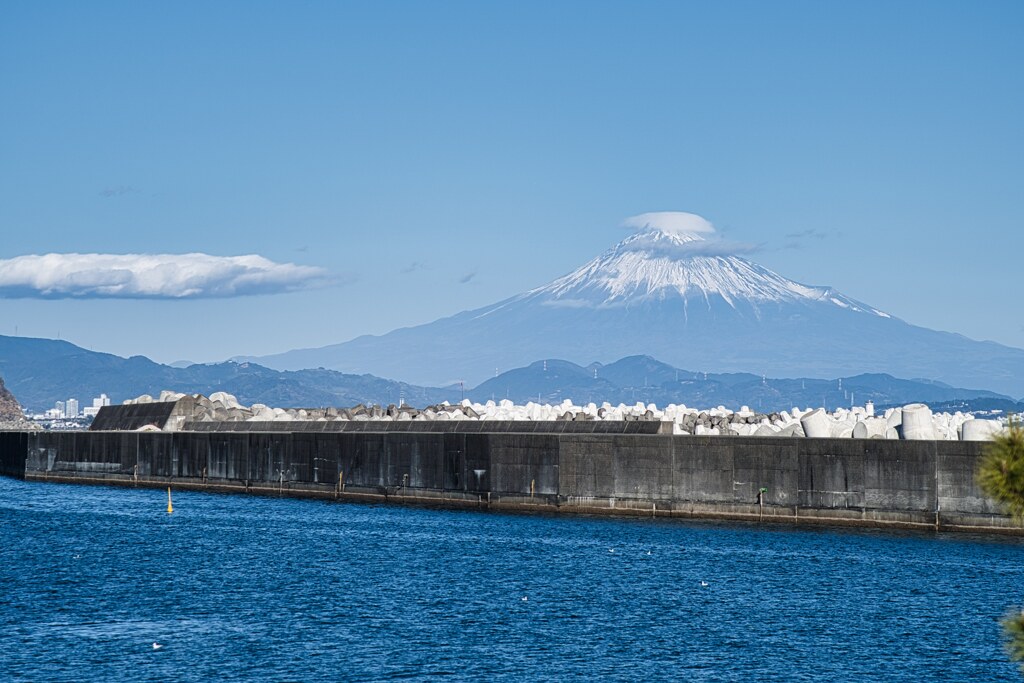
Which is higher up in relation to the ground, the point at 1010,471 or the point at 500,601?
the point at 1010,471

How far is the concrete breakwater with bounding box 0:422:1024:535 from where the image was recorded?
46.7 m

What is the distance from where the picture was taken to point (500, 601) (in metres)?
36.1

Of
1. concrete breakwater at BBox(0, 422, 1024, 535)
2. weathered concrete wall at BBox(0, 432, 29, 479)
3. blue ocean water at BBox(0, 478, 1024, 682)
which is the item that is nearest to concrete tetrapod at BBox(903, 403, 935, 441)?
concrete breakwater at BBox(0, 422, 1024, 535)

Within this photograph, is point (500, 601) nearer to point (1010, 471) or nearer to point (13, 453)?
point (1010, 471)

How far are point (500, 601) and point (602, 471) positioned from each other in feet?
59.8

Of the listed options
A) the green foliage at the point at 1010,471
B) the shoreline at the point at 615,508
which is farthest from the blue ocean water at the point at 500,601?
the green foliage at the point at 1010,471

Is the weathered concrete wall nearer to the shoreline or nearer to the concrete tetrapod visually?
the shoreline

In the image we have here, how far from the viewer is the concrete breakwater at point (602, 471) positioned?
153 feet

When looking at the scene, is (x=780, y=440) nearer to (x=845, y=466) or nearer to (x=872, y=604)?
(x=845, y=466)

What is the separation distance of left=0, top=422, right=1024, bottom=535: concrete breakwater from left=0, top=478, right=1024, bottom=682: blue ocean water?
4.89 feet

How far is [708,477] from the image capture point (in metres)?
51.0

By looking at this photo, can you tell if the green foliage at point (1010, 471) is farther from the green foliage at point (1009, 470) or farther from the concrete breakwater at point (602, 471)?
the concrete breakwater at point (602, 471)

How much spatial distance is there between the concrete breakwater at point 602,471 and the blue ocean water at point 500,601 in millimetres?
1491

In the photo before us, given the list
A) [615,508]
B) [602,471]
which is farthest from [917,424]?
[602,471]
